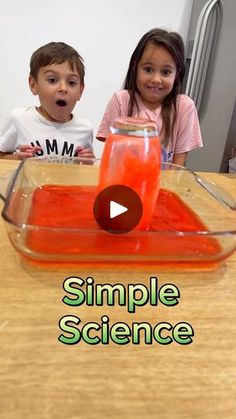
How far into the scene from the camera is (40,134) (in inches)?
47.6

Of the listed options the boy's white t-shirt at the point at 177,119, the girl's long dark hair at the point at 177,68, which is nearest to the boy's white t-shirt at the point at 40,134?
the boy's white t-shirt at the point at 177,119

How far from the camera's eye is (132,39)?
2.24 m

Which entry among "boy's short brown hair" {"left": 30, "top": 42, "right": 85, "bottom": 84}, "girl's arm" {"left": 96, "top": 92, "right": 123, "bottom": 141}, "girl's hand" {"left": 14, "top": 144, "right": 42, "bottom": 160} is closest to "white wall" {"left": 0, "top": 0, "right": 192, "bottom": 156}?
"girl's arm" {"left": 96, "top": 92, "right": 123, "bottom": 141}

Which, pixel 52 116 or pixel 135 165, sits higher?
pixel 135 165

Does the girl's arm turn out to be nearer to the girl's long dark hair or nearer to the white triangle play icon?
the girl's long dark hair

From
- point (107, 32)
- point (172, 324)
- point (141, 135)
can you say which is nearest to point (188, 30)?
point (107, 32)

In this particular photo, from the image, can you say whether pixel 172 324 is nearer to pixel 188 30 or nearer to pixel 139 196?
pixel 139 196

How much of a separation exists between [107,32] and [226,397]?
7.52ft

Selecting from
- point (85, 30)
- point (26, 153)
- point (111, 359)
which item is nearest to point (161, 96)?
point (26, 153)

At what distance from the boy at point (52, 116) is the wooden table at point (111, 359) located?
69 centimetres

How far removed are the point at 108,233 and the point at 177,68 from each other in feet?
2.91

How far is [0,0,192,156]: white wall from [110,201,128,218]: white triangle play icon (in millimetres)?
2023

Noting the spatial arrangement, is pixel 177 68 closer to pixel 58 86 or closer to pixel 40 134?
pixel 58 86

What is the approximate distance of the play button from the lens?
1.49 ft
